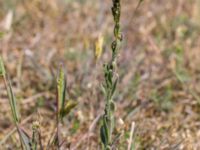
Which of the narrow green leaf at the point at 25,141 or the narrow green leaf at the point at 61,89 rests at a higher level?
the narrow green leaf at the point at 61,89

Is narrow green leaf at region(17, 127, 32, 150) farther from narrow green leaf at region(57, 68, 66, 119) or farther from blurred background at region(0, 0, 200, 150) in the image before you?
blurred background at region(0, 0, 200, 150)

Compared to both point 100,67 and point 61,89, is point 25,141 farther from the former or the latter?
point 100,67

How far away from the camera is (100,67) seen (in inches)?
84.4

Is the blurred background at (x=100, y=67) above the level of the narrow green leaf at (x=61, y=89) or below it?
below

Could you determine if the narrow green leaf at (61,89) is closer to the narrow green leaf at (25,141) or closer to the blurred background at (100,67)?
the narrow green leaf at (25,141)

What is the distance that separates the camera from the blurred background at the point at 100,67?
71.8 inches

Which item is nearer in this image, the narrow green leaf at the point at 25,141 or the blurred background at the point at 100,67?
the narrow green leaf at the point at 25,141

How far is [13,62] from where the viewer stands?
2303mm

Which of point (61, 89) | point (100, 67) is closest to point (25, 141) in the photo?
point (61, 89)

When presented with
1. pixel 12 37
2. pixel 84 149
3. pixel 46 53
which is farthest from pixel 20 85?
pixel 84 149

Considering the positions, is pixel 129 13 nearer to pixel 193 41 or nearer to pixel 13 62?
pixel 193 41

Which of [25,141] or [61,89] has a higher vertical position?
[61,89]

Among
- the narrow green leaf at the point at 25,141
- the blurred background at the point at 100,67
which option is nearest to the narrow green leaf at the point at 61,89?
the narrow green leaf at the point at 25,141

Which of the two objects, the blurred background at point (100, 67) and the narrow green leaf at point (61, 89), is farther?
the blurred background at point (100, 67)
